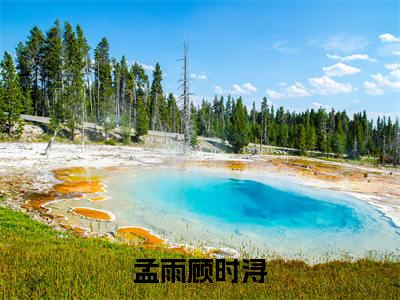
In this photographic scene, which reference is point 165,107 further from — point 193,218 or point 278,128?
point 193,218

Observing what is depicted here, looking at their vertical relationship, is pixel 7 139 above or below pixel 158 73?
below

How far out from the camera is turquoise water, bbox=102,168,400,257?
45.3 ft

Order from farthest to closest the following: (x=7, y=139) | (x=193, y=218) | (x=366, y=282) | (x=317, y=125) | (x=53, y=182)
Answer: (x=317, y=125)
(x=7, y=139)
(x=53, y=182)
(x=193, y=218)
(x=366, y=282)

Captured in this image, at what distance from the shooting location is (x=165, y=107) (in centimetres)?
8119

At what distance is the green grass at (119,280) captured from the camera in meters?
5.26

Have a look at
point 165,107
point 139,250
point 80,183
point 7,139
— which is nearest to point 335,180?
point 80,183

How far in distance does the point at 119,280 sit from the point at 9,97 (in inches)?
1880

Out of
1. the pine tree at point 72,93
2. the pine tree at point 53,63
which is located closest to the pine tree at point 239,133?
the pine tree at point 72,93

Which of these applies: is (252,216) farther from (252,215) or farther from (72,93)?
(72,93)

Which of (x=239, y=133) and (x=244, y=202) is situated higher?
(x=239, y=133)

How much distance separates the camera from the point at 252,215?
19078 millimetres

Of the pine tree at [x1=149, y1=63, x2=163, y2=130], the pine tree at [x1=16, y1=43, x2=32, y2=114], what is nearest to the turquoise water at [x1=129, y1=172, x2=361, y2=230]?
the pine tree at [x1=16, y1=43, x2=32, y2=114]

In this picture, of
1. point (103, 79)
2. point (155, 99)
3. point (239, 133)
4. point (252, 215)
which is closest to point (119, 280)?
point (252, 215)

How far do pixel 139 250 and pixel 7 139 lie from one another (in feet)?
141
